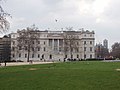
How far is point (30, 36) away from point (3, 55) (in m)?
50.7

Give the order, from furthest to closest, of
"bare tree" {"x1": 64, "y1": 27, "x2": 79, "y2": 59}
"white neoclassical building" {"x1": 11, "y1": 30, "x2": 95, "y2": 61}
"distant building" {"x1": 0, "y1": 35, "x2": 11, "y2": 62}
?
1. "distant building" {"x1": 0, "y1": 35, "x2": 11, "y2": 62}
2. "white neoclassical building" {"x1": 11, "y1": 30, "x2": 95, "y2": 61}
3. "bare tree" {"x1": 64, "y1": 27, "x2": 79, "y2": 59}

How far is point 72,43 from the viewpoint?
461 ft

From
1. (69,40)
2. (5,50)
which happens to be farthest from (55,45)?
(5,50)

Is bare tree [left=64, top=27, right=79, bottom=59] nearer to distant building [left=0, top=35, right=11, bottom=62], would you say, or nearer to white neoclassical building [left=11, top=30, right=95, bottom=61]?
white neoclassical building [left=11, top=30, right=95, bottom=61]

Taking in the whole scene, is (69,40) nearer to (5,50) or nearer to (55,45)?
(55,45)

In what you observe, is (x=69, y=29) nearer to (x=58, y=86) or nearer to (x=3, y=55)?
(x=3, y=55)

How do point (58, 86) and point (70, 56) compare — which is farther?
point (70, 56)

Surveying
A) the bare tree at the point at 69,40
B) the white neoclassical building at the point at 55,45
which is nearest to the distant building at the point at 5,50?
the white neoclassical building at the point at 55,45

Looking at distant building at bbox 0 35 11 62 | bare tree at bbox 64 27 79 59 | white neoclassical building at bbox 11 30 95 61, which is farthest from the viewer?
distant building at bbox 0 35 11 62

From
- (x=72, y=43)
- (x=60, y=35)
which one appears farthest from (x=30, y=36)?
(x=60, y=35)

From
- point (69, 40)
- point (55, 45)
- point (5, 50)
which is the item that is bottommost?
point (5, 50)

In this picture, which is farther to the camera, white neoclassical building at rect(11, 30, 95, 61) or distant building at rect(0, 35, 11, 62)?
distant building at rect(0, 35, 11, 62)

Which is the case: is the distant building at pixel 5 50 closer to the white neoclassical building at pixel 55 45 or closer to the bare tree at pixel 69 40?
the white neoclassical building at pixel 55 45

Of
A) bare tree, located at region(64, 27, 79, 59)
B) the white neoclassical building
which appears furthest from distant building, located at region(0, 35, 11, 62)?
bare tree, located at region(64, 27, 79, 59)
